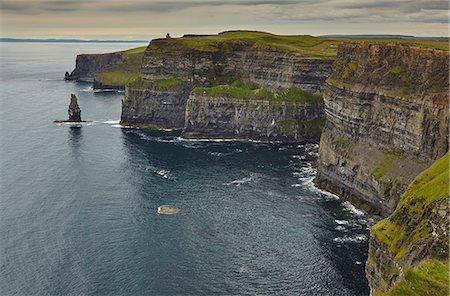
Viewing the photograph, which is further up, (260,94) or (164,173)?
(260,94)

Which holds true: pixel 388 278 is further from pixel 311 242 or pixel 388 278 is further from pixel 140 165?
pixel 140 165

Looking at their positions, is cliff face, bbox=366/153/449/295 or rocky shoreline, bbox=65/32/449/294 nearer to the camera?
cliff face, bbox=366/153/449/295

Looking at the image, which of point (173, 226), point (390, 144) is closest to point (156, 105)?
point (173, 226)

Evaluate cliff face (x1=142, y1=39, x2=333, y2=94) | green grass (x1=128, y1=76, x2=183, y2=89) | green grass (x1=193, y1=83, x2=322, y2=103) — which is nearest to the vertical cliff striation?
green grass (x1=193, y1=83, x2=322, y2=103)

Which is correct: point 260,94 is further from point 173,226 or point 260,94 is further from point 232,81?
point 173,226

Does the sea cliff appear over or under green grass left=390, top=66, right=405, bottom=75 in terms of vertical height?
under

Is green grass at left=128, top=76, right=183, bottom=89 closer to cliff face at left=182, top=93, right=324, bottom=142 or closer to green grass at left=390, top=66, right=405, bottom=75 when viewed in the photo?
cliff face at left=182, top=93, right=324, bottom=142
